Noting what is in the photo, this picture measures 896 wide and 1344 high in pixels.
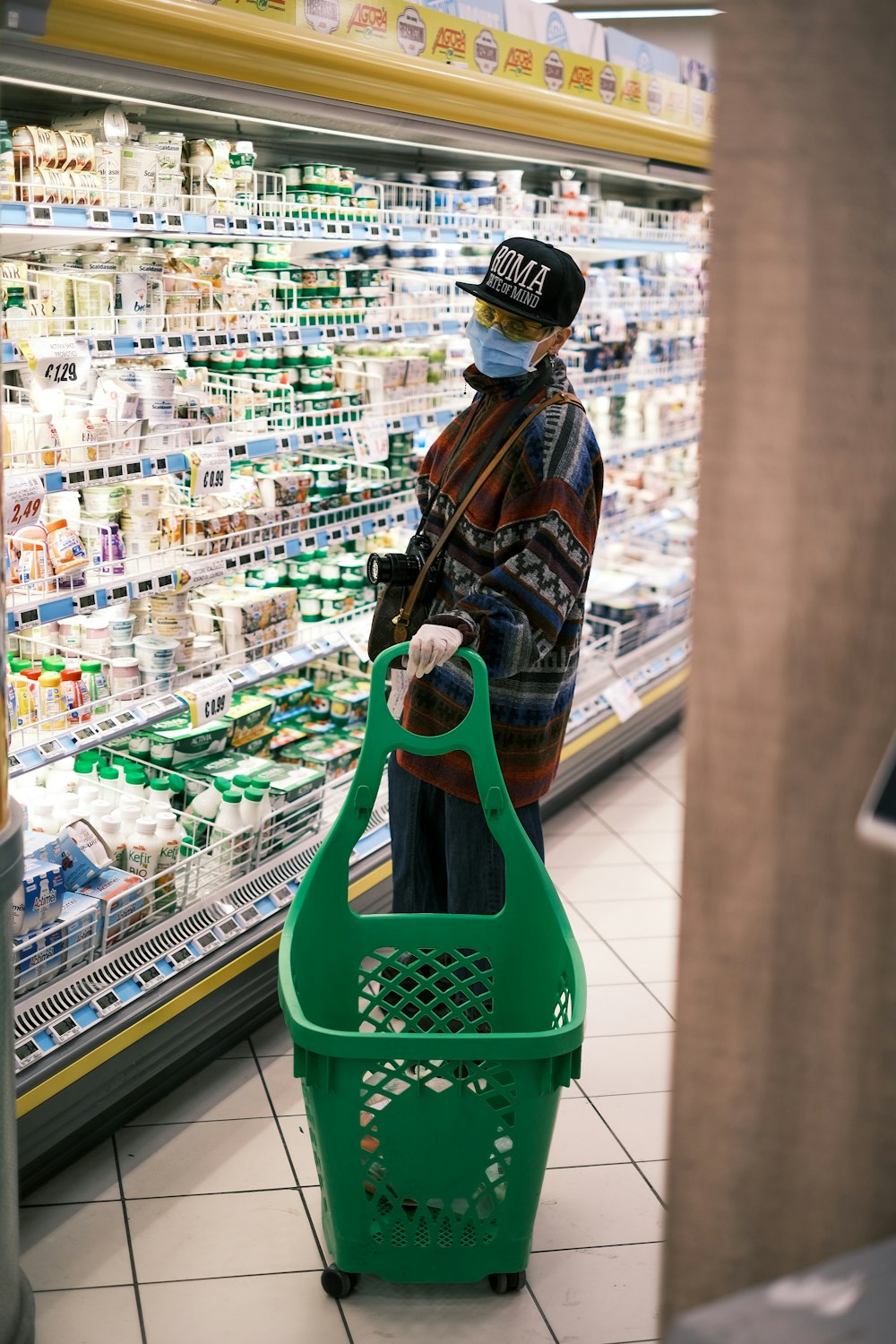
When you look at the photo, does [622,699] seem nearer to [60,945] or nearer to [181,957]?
[181,957]

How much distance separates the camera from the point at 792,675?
0.66m

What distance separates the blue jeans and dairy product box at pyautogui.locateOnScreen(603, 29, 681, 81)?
282 cm

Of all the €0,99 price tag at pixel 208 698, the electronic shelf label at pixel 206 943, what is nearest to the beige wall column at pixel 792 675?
the electronic shelf label at pixel 206 943

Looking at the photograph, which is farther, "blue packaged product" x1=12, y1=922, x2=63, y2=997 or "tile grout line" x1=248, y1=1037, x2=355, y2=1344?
"blue packaged product" x1=12, y1=922, x2=63, y2=997

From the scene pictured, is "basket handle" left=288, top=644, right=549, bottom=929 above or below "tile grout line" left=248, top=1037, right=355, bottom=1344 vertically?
above

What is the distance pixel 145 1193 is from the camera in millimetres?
2510

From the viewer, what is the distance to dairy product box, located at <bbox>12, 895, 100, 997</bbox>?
8.29ft

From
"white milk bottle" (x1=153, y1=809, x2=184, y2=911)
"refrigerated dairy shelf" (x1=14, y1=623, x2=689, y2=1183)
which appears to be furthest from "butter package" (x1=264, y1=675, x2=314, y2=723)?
"white milk bottle" (x1=153, y1=809, x2=184, y2=911)

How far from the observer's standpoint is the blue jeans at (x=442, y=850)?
2.50 metres

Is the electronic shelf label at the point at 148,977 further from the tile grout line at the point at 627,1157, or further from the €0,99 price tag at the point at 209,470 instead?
the €0,99 price tag at the point at 209,470

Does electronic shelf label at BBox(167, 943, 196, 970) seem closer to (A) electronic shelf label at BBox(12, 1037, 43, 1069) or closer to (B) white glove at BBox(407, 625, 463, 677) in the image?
(A) electronic shelf label at BBox(12, 1037, 43, 1069)

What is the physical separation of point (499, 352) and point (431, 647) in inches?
25.7

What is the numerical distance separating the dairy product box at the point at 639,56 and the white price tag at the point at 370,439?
1.59m

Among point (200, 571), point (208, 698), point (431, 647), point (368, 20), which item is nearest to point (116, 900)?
point (208, 698)
